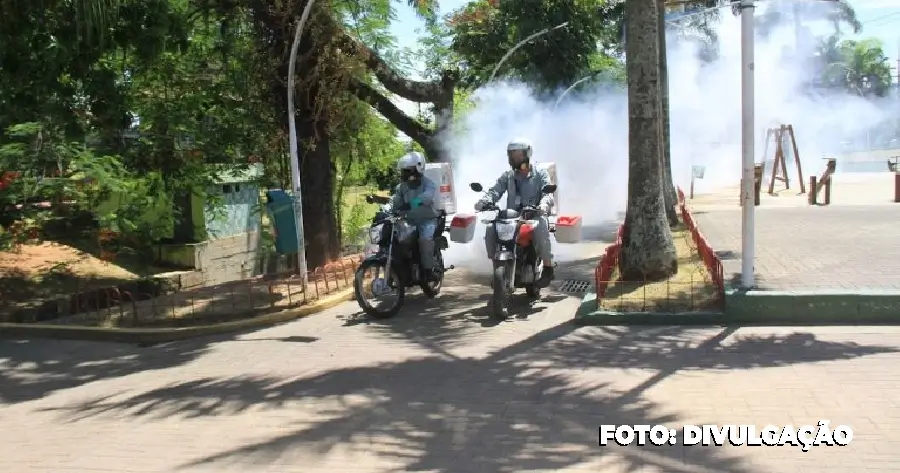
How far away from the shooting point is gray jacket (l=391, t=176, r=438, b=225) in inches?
367

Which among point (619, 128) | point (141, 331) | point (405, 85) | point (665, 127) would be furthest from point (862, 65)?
point (141, 331)

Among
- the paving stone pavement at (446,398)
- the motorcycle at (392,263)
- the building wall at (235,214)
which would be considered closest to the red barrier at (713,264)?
the paving stone pavement at (446,398)

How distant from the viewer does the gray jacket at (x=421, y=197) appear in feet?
30.6

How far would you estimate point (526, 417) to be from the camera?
17.2ft

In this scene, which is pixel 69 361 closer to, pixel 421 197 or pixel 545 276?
pixel 421 197

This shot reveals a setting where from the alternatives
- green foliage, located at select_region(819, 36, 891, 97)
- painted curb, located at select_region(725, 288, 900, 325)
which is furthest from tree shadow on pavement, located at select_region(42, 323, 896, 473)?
green foliage, located at select_region(819, 36, 891, 97)

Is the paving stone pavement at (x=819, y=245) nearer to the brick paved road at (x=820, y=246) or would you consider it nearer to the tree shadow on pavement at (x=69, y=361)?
the brick paved road at (x=820, y=246)

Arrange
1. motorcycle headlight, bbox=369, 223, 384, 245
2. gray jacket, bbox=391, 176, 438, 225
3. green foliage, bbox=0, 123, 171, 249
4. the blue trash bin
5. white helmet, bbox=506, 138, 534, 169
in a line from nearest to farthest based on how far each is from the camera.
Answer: motorcycle headlight, bbox=369, 223, 384, 245
white helmet, bbox=506, 138, 534, 169
gray jacket, bbox=391, 176, 438, 225
the blue trash bin
green foliage, bbox=0, 123, 171, 249

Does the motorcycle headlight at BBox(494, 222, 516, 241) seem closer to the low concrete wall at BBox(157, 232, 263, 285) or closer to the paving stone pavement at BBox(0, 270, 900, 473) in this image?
the paving stone pavement at BBox(0, 270, 900, 473)

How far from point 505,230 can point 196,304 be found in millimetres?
4282

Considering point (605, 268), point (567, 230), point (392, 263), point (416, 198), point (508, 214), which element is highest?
point (416, 198)

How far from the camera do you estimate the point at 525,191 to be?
922 cm

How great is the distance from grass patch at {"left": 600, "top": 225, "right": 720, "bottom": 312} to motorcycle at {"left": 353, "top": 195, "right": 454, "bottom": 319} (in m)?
2.10

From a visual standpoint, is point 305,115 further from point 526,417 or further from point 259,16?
point 526,417
